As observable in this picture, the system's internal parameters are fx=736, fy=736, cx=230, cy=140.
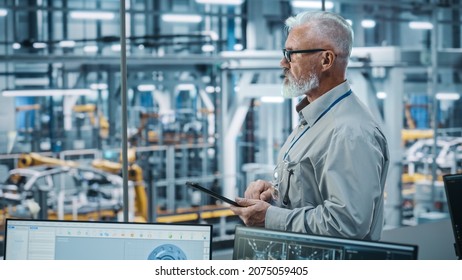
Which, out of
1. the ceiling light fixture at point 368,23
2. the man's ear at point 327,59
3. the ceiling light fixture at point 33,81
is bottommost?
the ceiling light fixture at point 33,81

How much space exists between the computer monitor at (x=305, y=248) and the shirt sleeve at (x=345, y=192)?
478 millimetres

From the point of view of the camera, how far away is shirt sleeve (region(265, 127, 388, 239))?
67.2 inches

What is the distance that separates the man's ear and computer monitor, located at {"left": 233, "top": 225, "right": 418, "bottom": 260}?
2.39 ft

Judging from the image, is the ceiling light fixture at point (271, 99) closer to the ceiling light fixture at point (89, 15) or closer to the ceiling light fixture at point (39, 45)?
the ceiling light fixture at point (89, 15)

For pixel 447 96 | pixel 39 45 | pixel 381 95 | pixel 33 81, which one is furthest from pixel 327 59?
pixel 39 45

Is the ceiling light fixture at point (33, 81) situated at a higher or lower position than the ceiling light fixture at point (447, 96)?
higher

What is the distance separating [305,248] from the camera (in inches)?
47.0

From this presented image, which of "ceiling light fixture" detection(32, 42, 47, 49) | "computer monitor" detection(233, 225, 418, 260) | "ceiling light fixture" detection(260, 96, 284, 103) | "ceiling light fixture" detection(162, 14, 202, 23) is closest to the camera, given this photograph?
"computer monitor" detection(233, 225, 418, 260)

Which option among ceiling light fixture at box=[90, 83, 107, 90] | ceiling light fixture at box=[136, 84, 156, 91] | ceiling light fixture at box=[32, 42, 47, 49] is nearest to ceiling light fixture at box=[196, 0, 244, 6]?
ceiling light fixture at box=[136, 84, 156, 91]

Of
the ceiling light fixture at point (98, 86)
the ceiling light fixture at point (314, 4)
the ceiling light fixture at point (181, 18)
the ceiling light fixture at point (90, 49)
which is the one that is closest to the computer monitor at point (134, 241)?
the ceiling light fixture at point (314, 4)

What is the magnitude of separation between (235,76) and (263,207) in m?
9.38

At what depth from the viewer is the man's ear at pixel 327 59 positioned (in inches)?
73.7

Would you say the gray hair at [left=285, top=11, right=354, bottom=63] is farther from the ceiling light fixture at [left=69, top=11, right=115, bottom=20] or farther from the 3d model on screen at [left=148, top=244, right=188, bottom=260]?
the ceiling light fixture at [left=69, top=11, right=115, bottom=20]

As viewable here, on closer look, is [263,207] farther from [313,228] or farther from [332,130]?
[332,130]
